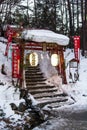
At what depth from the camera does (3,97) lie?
13469 mm

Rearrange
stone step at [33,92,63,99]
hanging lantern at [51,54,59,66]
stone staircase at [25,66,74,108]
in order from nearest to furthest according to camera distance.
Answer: stone staircase at [25,66,74,108] → stone step at [33,92,63,99] → hanging lantern at [51,54,59,66]

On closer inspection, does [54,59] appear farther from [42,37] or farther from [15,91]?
[15,91]

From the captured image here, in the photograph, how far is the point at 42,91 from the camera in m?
16.9

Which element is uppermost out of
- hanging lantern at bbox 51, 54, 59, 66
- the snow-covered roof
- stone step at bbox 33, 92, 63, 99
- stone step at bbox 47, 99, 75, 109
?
the snow-covered roof

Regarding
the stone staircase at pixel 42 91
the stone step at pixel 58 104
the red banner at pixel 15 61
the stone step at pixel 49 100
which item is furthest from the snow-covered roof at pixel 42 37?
the stone step at pixel 58 104

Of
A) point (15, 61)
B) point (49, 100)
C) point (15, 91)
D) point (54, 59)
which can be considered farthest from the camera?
point (54, 59)

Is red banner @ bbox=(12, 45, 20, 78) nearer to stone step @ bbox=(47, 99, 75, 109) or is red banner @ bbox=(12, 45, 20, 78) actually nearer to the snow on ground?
the snow on ground

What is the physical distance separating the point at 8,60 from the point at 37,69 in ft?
6.45

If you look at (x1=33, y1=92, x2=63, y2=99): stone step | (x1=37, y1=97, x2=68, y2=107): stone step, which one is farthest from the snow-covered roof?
(x1=37, y1=97, x2=68, y2=107): stone step

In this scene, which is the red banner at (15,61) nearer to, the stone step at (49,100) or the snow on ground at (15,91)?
the snow on ground at (15,91)

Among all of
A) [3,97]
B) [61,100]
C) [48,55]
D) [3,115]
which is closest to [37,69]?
[48,55]

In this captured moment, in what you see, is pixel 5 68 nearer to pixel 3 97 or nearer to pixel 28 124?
pixel 3 97

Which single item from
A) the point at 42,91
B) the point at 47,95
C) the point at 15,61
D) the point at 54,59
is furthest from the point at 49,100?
the point at 54,59

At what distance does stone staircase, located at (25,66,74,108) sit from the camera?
16.0 m
